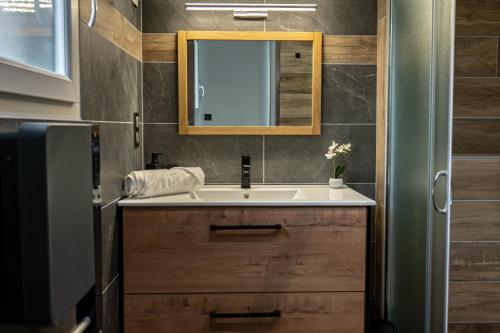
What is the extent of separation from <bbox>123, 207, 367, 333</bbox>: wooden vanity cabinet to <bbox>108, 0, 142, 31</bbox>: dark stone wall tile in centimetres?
84

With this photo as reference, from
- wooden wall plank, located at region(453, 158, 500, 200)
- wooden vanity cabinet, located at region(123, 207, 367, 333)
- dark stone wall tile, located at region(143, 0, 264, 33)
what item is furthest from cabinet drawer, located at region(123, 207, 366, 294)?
dark stone wall tile, located at region(143, 0, 264, 33)

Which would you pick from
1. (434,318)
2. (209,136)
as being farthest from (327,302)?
(209,136)

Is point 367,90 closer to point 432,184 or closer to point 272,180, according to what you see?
point 272,180

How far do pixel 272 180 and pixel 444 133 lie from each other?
1067mm

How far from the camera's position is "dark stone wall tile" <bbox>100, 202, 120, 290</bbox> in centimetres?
197

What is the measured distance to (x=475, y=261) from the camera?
2.34 m

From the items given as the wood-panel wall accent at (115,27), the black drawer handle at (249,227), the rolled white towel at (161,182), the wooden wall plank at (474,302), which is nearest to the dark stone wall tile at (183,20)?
the wood-panel wall accent at (115,27)

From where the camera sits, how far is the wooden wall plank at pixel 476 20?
2.25 m

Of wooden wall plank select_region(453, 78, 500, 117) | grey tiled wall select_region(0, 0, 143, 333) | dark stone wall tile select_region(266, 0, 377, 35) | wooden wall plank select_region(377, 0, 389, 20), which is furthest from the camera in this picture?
dark stone wall tile select_region(266, 0, 377, 35)

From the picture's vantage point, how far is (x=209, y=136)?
2736mm

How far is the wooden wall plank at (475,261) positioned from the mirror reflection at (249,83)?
970mm

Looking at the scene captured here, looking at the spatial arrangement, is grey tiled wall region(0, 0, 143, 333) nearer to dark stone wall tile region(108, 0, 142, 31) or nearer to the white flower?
dark stone wall tile region(108, 0, 142, 31)

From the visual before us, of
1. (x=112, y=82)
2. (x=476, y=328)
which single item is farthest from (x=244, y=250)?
(x=476, y=328)

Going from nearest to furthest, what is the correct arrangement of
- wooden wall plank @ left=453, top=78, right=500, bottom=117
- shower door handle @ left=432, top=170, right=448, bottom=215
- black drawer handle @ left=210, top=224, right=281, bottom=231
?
shower door handle @ left=432, top=170, right=448, bottom=215 < black drawer handle @ left=210, top=224, right=281, bottom=231 < wooden wall plank @ left=453, top=78, right=500, bottom=117
